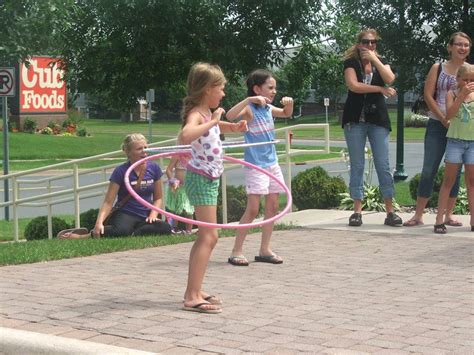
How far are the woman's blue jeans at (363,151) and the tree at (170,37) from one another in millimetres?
3975

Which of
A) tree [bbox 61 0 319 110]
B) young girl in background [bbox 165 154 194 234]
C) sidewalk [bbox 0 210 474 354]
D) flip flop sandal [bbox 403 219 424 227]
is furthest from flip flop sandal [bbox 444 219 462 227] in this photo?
tree [bbox 61 0 319 110]

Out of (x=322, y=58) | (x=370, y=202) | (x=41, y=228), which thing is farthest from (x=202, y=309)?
(x=322, y=58)

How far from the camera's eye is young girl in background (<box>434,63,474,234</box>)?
33.7 feet

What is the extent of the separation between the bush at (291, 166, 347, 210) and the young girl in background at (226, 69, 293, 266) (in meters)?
5.31

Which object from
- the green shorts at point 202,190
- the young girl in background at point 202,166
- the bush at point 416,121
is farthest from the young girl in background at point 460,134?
the bush at point 416,121

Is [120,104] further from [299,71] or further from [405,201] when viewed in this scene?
[405,201]

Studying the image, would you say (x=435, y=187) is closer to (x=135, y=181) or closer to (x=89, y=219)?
(x=89, y=219)

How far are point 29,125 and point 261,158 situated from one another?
45.7 meters

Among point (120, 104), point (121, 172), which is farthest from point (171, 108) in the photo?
point (121, 172)

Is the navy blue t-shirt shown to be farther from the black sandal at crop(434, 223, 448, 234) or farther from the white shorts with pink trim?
the black sandal at crop(434, 223, 448, 234)

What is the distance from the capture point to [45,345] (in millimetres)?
5773

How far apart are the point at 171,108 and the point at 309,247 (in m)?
83.9

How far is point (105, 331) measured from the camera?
6.07m

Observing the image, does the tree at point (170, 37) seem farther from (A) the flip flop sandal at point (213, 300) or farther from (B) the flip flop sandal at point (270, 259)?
(A) the flip flop sandal at point (213, 300)
